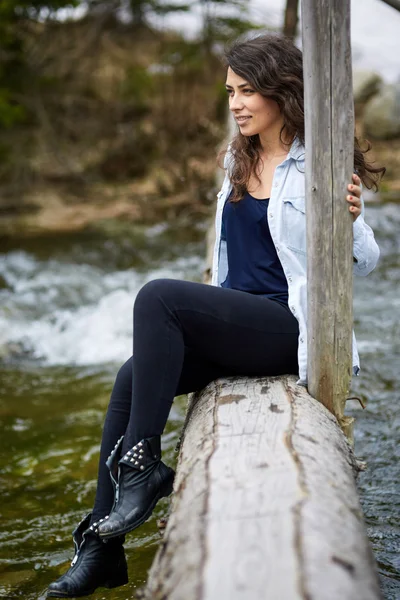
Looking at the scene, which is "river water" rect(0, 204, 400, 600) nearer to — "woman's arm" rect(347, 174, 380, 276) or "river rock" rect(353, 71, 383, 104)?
"woman's arm" rect(347, 174, 380, 276)

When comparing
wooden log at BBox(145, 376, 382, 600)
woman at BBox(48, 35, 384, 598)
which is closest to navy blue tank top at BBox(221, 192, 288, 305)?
woman at BBox(48, 35, 384, 598)

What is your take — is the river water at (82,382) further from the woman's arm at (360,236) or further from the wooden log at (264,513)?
the woman's arm at (360,236)

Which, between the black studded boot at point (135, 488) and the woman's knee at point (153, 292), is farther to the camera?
the woman's knee at point (153, 292)

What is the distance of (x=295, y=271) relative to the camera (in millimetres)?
2668

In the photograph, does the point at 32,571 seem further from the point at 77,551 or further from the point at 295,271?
the point at 295,271

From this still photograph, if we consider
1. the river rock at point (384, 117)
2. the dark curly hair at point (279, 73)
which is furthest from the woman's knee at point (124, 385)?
the river rock at point (384, 117)

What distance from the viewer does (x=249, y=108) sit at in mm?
2756

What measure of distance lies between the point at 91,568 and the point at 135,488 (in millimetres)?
336

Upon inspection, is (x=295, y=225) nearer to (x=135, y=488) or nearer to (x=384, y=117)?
(x=135, y=488)

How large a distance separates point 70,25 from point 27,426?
1082 cm

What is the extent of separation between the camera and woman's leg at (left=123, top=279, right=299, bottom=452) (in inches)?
97.2

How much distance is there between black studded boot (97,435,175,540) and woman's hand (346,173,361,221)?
0.98m

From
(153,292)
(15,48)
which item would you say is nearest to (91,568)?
(153,292)

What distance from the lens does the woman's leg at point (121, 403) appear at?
8.50ft
